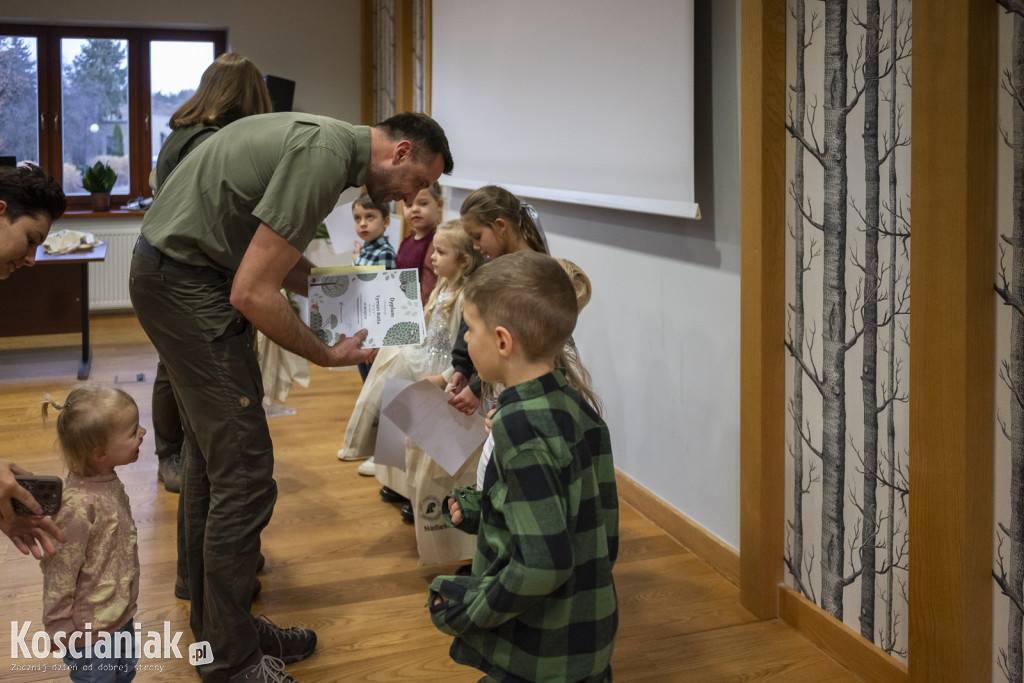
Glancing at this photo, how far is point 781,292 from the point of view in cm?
271

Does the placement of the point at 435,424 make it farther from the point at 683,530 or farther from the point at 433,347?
the point at 683,530

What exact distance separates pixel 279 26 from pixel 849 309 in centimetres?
678

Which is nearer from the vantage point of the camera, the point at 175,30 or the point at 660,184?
the point at 660,184

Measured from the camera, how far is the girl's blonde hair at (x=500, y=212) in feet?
8.48

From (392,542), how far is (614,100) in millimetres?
1748

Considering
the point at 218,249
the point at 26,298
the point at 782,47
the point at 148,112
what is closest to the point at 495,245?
the point at 218,249

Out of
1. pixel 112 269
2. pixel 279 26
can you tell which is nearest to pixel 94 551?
pixel 112 269

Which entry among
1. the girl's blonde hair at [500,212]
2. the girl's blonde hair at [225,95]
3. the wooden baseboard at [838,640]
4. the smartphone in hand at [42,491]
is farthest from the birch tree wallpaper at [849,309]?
the smartphone in hand at [42,491]

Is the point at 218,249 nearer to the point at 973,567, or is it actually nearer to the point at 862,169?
the point at 862,169

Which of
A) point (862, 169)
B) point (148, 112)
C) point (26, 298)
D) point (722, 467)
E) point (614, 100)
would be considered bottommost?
point (722, 467)

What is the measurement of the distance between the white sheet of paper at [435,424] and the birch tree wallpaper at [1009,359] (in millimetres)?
1271

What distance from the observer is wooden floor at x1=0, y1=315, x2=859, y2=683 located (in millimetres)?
2512

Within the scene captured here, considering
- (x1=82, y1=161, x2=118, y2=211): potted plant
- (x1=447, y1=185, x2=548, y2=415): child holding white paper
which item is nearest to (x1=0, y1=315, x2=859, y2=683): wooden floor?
(x1=447, y1=185, x2=548, y2=415): child holding white paper

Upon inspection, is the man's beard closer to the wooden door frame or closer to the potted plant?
the wooden door frame
